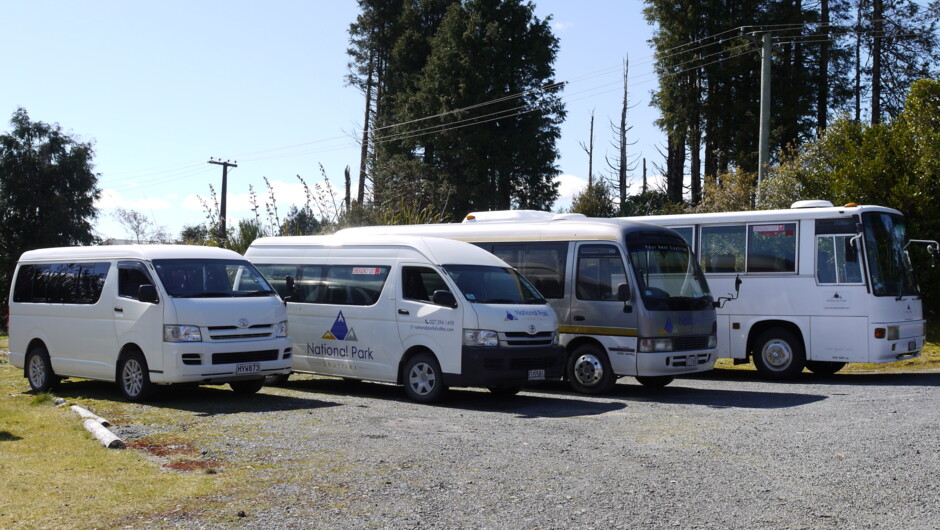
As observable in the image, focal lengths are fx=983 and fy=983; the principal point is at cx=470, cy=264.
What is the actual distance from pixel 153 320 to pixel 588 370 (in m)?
6.37

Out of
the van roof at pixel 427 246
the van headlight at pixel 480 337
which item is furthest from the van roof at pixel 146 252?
the van headlight at pixel 480 337

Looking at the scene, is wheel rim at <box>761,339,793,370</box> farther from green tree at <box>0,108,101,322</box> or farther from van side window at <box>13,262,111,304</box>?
green tree at <box>0,108,101,322</box>

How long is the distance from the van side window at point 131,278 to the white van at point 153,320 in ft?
0.05

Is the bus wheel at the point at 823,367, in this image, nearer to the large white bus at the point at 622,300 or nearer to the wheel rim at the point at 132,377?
the large white bus at the point at 622,300

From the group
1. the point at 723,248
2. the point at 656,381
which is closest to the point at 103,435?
the point at 656,381

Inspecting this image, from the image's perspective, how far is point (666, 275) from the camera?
15008 millimetres

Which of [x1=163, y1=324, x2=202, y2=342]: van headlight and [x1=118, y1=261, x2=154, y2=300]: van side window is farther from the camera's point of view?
[x1=118, y1=261, x2=154, y2=300]: van side window

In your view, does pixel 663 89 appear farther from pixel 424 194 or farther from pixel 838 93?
pixel 424 194

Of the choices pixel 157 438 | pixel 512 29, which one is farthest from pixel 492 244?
pixel 512 29

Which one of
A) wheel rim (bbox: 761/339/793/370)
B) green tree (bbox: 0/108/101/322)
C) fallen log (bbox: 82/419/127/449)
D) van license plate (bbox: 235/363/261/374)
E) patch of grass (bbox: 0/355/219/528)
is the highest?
green tree (bbox: 0/108/101/322)

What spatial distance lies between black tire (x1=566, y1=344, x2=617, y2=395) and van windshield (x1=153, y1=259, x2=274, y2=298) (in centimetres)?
472

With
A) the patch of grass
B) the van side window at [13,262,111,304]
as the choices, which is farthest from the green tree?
the patch of grass

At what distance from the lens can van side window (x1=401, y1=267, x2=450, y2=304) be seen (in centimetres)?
1375

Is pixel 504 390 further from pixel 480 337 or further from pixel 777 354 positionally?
pixel 777 354
